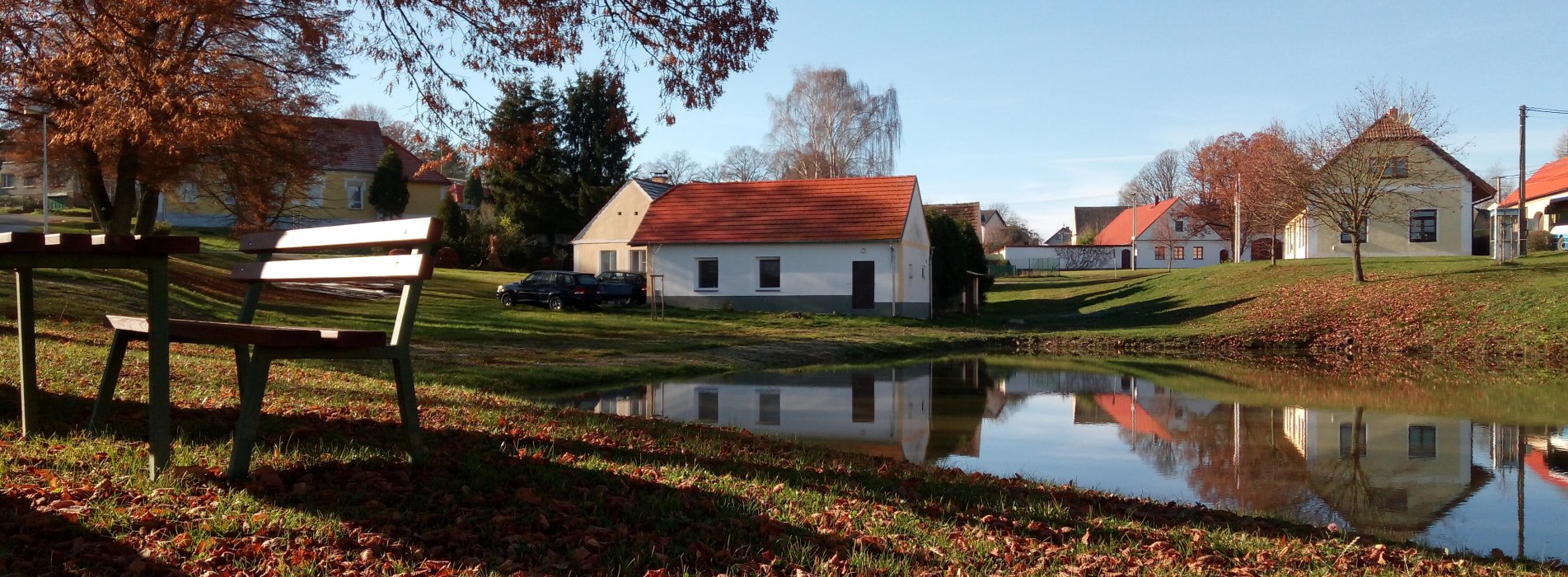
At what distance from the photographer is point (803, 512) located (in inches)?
212

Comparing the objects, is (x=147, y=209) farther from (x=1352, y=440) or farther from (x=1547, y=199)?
(x=1547, y=199)

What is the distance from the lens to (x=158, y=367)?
4.88 meters

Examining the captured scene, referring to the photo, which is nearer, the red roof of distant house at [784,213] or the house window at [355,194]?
the red roof of distant house at [784,213]

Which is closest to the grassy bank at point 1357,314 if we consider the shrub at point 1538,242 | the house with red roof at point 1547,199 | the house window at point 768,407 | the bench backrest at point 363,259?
the house window at point 768,407

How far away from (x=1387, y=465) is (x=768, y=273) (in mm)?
26509

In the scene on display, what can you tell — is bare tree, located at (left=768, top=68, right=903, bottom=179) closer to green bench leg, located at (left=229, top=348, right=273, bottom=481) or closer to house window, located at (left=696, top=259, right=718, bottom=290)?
house window, located at (left=696, top=259, right=718, bottom=290)

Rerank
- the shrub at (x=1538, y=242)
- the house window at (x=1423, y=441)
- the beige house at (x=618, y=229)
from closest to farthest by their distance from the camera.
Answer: the house window at (x=1423, y=441)
the beige house at (x=618, y=229)
the shrub at (x=1538, y=242)

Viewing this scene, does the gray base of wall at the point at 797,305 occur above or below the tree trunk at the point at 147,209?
below

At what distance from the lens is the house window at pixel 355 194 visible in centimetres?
5819

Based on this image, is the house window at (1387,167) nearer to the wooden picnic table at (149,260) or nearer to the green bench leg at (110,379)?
the green bench leg at (110,379)

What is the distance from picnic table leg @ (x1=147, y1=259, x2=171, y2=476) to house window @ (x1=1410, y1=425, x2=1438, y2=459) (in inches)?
390

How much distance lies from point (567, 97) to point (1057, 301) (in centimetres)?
2901

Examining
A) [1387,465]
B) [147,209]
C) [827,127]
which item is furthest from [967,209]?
[1387,465]

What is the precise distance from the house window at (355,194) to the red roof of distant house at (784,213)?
2635cm
